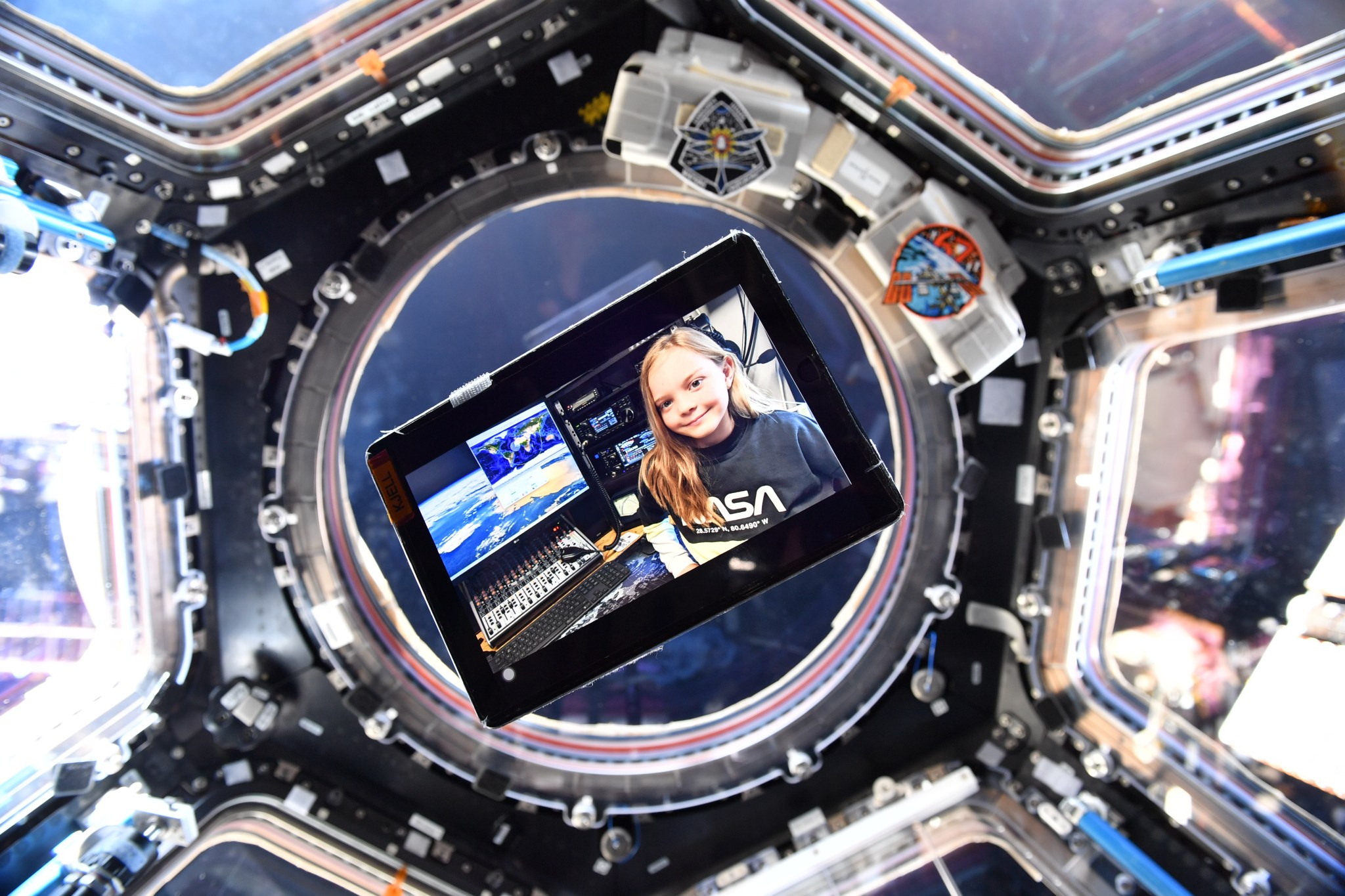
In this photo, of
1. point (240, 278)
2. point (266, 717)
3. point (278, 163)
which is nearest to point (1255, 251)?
point (278, 163)

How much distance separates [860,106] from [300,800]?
511cm

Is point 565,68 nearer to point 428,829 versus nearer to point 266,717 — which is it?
point 266,717

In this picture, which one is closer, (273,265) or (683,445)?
(683,445)

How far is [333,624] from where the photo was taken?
478cm

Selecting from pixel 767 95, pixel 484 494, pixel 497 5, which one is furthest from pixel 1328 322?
pixel 497 5

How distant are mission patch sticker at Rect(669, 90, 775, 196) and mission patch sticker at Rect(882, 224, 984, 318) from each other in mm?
916

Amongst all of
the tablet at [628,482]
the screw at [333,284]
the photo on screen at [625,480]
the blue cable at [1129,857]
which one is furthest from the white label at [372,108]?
the blue cable at [1129,857]

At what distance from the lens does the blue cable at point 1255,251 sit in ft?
11.1

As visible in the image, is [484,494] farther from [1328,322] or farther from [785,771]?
[1328,322]

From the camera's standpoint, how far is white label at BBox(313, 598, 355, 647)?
4750 mm

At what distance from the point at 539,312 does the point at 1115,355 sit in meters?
3.41

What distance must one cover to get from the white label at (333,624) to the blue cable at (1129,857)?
4.42m

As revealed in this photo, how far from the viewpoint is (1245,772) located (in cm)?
412

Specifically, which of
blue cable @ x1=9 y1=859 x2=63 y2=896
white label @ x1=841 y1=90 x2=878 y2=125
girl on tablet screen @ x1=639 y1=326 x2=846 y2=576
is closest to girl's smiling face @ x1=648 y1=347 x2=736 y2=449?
girl on tablet screen @ x1=639 y1=326 x2=846 y2=576
